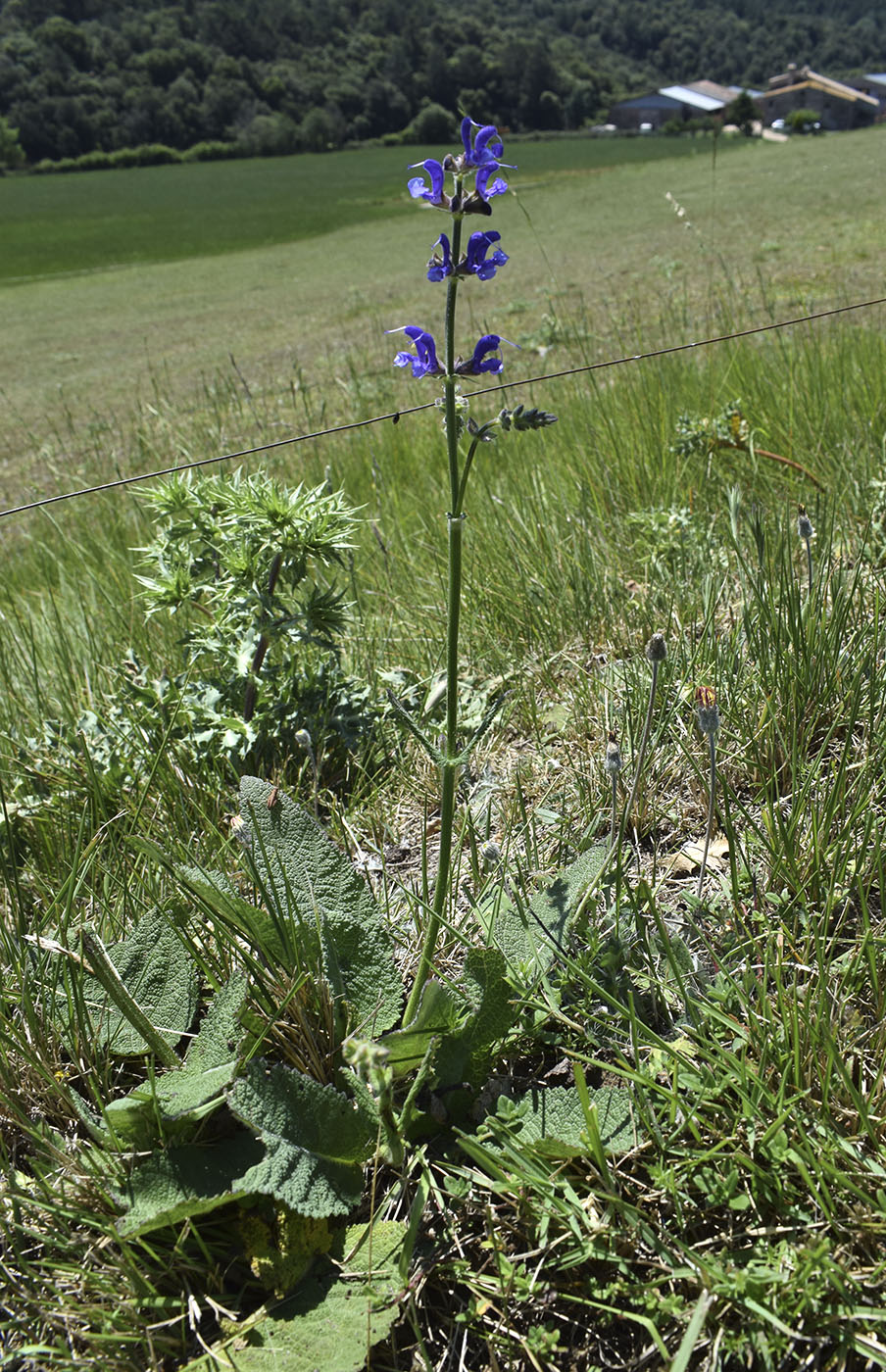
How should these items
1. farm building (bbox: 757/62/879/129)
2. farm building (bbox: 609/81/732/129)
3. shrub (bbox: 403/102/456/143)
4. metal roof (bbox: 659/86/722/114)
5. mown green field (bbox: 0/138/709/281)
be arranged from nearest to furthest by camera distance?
mown green field (bbox: 0/138/709/281) → farm building (bbox: 757/62/879/129) → shrub (bbox: 403/102/456/143) → farm building (bbox: 609/81/732/129) → metal roof (bbox: 659/86/722/114)

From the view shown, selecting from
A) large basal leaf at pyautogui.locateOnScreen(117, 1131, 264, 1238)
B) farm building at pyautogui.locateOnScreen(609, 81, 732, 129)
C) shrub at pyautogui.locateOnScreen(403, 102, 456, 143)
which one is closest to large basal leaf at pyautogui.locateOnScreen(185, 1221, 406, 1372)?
large basal leaf at pyautogui.locateOnScreen(117, 1131, 264, 1238)

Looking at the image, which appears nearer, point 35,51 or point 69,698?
point 69,698

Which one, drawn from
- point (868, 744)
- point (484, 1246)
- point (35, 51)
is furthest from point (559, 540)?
point (35, 51)

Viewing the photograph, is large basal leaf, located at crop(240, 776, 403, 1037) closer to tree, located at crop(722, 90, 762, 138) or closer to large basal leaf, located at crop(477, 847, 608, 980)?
large basal leaf, located at crop(477, 847, 608, 980)

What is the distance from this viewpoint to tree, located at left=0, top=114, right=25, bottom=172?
74.4 m

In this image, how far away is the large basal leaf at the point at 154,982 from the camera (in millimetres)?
1278

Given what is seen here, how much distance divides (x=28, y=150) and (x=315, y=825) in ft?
339

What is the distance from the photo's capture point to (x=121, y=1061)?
130 centimetres

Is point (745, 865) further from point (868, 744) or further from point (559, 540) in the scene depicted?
point (559, 540)

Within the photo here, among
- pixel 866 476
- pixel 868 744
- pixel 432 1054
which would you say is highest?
pixel 866 476

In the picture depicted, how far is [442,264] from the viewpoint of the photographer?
1133 mm

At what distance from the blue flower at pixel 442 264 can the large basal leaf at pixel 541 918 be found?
85 centimetres

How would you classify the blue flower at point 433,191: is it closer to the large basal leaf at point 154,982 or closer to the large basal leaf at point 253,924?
the large basal leaf at point 253,924

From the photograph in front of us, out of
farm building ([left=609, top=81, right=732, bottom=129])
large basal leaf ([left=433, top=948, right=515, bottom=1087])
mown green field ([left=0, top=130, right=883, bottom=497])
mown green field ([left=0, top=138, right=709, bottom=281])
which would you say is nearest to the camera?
large basal leaf ([left=433, top=948, right=515, bottom=1087])
